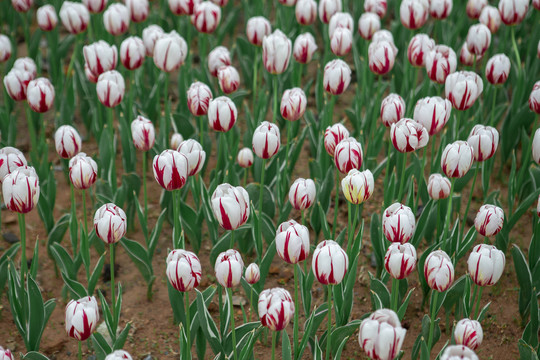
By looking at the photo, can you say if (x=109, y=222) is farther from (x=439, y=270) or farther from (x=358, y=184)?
(x=439, y=270)

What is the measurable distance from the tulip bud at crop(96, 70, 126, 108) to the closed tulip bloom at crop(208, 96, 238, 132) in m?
0.57

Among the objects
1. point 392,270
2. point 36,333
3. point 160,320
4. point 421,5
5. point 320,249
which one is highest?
point 421,5

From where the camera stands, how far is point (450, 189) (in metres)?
3.11

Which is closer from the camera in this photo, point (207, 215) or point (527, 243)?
point (207, 215)

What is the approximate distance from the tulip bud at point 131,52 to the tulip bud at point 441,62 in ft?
4.81

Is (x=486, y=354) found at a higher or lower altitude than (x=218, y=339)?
lower

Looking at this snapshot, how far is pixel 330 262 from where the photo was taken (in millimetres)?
2393

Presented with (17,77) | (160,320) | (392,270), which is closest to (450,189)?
(392,270)

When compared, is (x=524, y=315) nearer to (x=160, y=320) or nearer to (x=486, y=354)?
(x=486, y=354)

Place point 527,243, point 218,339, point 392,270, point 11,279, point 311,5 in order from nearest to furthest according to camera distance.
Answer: point 392,270 → point 218,339 → point 11,279 → point 527,243 → point 311,5

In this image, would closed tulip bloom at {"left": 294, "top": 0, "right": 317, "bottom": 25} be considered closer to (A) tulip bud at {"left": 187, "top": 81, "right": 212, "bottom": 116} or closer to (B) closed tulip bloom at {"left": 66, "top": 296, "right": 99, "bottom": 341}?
(A) tulip bud at {"left": 187, "top": 81, "right": 212, "bottom": 116}

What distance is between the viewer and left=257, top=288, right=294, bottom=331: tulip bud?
7.74 feet

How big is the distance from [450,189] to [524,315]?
73 cm

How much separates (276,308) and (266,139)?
0.89 metres
